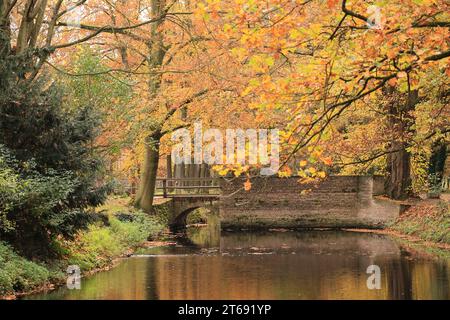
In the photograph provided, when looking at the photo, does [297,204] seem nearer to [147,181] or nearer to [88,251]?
[147,181]

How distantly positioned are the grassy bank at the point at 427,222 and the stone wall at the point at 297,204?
2.90 metres

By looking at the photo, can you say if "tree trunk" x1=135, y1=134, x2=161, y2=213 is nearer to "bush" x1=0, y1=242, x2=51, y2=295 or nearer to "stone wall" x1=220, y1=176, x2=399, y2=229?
"stone wall" x1=220, y1=176, x2=399, y2=229

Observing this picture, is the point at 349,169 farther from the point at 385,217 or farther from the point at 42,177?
the point at 42,177

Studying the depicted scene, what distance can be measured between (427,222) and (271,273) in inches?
374

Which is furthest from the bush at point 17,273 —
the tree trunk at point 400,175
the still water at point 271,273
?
the tree trunk at point 400,175

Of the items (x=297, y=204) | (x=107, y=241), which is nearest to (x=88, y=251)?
(x=107, y=241)

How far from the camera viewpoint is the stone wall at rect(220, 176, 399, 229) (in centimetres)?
3081

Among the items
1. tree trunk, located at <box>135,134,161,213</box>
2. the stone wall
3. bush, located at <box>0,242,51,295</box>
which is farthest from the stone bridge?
bush, located at <box>0,242,51,295</box>

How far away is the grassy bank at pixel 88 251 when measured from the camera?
12.8 meters

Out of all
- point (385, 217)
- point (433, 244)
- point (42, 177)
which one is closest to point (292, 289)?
point (42, 177)

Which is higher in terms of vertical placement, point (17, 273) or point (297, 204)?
point (297, 204)

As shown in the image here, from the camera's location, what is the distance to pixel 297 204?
103ft

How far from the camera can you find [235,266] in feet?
59.6
